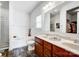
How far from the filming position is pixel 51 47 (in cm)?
195

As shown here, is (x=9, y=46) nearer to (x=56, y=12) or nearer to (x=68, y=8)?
(x=56, y=12)

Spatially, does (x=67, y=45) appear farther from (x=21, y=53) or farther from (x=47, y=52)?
(x=21, y=53)

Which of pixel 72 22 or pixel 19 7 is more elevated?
pixel 19 7

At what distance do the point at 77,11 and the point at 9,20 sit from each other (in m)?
1.30

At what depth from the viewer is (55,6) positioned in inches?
85.9

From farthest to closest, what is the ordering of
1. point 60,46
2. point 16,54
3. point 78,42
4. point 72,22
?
point 16,54 → point 72,22 → point 78,42 → point 60,46

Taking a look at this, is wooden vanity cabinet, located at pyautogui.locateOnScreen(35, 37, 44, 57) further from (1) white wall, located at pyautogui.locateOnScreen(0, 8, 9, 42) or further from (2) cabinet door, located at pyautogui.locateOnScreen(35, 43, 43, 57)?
(1) white wall, located at pyautogui.locateOnScreen(0, 8, 9, 42)

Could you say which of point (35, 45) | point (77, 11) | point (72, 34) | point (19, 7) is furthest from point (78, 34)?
point (19, 7)

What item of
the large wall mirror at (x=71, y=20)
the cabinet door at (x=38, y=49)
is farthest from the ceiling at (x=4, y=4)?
the large wall mirror at (x=71, y=20)

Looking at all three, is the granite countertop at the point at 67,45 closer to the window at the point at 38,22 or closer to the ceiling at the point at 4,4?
the window at the point at 38,22

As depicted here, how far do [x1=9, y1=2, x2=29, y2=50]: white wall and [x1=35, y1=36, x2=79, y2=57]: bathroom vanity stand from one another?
286mm

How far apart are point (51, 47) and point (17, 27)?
766 mm

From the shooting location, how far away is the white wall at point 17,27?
2.10 metres

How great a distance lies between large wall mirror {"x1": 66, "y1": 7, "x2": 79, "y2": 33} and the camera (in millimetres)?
1938
